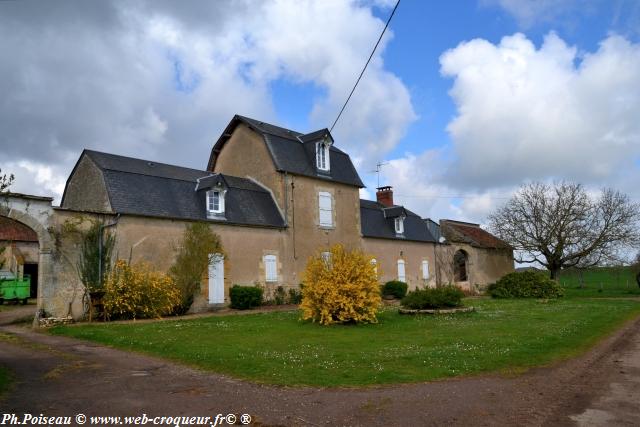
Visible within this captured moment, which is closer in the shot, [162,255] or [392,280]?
[162,255]

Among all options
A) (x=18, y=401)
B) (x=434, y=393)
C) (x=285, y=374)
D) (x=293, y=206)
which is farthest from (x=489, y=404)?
(x=293, y=206)

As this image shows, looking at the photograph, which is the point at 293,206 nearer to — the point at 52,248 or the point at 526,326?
the point at 52,248

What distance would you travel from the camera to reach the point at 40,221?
15.3 meters

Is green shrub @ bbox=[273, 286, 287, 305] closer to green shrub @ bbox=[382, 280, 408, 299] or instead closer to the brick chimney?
green shrub @ bbox=[382, 280, 408, 299]

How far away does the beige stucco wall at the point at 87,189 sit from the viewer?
1770 cm

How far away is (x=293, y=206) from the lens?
75.4ft

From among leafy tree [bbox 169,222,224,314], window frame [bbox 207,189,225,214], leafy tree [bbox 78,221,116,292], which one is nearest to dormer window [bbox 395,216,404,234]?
window frame [bbox 207,189,225,214]

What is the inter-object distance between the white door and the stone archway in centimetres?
569

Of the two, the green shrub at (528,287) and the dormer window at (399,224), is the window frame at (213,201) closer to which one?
the dormer window at (399,224)

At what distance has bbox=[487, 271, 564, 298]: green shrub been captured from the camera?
26.3 meters

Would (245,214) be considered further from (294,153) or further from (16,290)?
(16,290)

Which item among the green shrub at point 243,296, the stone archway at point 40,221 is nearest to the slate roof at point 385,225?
the green shrub at point 243,296

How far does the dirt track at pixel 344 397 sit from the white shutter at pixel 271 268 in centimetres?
1305

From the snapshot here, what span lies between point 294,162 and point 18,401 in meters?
18.2
